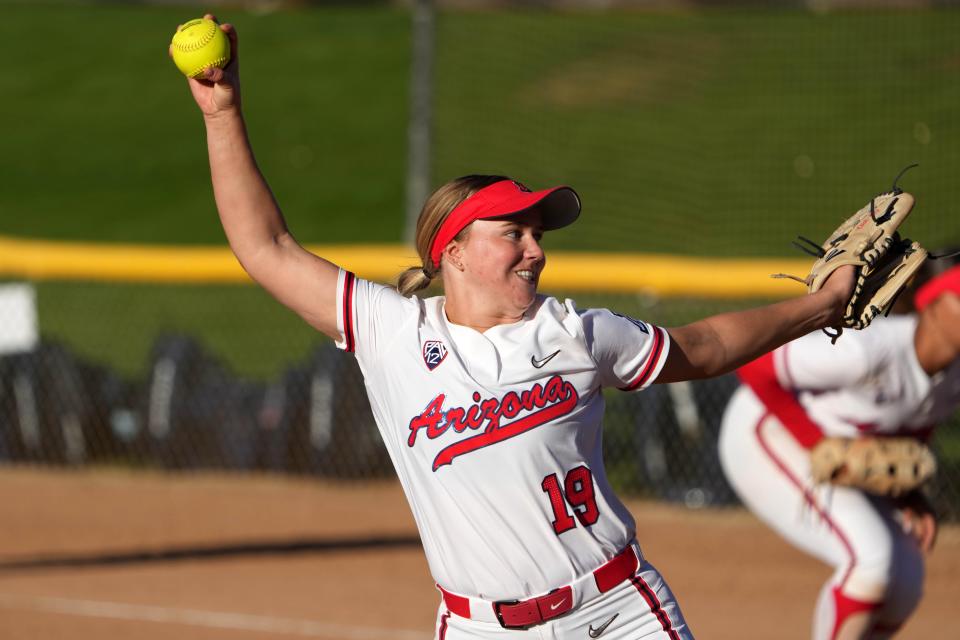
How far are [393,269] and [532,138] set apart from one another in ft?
44.9

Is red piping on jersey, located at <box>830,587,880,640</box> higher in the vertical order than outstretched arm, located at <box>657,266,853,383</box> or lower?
lower

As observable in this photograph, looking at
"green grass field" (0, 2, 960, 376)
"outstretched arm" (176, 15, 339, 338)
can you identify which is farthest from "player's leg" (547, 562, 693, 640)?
"green grass field" (0, 2, 960, 376)

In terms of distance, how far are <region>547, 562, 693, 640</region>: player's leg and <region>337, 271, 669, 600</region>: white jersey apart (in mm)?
98

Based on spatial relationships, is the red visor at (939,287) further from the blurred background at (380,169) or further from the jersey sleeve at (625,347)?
the blurred background at (380,169)

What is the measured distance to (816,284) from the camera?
3248mm

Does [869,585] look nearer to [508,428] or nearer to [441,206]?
[508,428]

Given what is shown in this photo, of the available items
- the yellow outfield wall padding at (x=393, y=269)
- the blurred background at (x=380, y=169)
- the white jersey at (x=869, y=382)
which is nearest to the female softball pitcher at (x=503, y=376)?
the white jersey at (x=869, y=382)

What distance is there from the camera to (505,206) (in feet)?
Answer: 10.2

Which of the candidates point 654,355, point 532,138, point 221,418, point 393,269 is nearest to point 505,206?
point 654,355

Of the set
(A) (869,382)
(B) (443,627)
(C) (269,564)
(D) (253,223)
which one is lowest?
(C) (269,564)

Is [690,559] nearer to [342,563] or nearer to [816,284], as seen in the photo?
[342,563]

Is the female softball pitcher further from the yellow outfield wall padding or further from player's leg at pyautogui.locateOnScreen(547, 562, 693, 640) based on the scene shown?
the yellow outfield wall padding

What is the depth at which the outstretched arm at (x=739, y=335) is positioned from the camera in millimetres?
3113

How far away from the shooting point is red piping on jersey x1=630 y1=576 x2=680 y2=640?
10.5 feet
